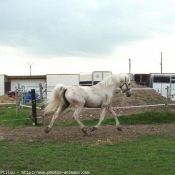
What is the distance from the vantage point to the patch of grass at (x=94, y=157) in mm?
5699

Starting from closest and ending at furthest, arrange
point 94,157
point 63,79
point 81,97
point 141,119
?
point 94,157
point 81,97
point 141,119
point 63,79

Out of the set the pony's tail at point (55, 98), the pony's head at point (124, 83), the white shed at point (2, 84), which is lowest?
the white shed at point (2, 84)

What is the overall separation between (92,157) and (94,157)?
42 mm

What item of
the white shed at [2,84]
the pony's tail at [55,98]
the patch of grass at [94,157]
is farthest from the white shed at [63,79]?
the patch of grass at [94,157]

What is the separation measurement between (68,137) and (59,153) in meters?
2.30

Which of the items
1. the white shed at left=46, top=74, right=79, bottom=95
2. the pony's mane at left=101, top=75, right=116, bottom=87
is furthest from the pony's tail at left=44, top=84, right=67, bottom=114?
the white shed at left=46, top=74, right=79, bottom=95

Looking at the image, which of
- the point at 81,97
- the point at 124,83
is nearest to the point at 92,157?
the point at 81,97

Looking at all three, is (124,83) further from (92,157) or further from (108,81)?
(92,157)

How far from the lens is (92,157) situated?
6.60 meters

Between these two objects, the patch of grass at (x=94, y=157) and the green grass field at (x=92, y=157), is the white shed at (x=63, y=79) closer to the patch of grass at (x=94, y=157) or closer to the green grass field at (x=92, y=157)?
the green grass field at (x=92, y=157)

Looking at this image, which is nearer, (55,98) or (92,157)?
(92,157)

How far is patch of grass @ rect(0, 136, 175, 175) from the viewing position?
5.70m

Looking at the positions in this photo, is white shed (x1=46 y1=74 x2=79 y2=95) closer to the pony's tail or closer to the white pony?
the white pony

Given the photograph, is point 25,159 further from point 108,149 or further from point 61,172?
point 108,149
